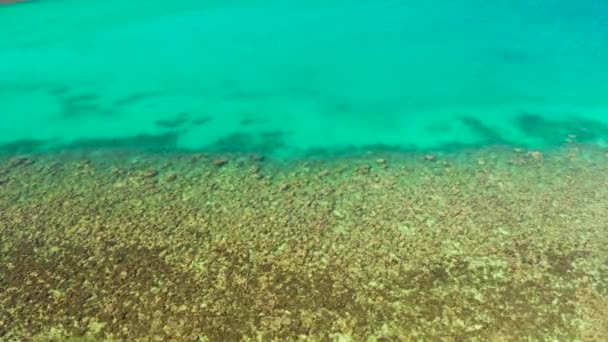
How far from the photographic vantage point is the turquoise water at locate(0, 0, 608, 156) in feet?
17.7

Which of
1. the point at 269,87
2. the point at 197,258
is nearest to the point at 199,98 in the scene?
the point at 269,87

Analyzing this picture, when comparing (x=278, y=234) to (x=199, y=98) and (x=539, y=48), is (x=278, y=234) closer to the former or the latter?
(x=199, y=98)

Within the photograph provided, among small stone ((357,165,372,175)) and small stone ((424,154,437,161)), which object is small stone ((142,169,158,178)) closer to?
small stone ((357,165,372,175))

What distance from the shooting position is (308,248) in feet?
11.7

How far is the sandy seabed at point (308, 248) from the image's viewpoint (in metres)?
3.00

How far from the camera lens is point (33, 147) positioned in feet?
16.9

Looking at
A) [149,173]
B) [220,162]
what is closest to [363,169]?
[220,162]

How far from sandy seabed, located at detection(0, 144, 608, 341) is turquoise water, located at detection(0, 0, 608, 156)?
66cm

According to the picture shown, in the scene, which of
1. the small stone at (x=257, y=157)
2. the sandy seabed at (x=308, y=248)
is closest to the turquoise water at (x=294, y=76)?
the small stone at (x=257, y=157)

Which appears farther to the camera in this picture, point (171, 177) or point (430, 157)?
point (430, 157)

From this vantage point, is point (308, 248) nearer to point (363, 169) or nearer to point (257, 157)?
point (363, 169)

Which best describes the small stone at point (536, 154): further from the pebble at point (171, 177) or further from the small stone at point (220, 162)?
the pebble at point (171, 177)

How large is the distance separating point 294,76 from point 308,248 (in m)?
3.58

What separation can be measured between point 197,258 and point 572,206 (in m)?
2.51
